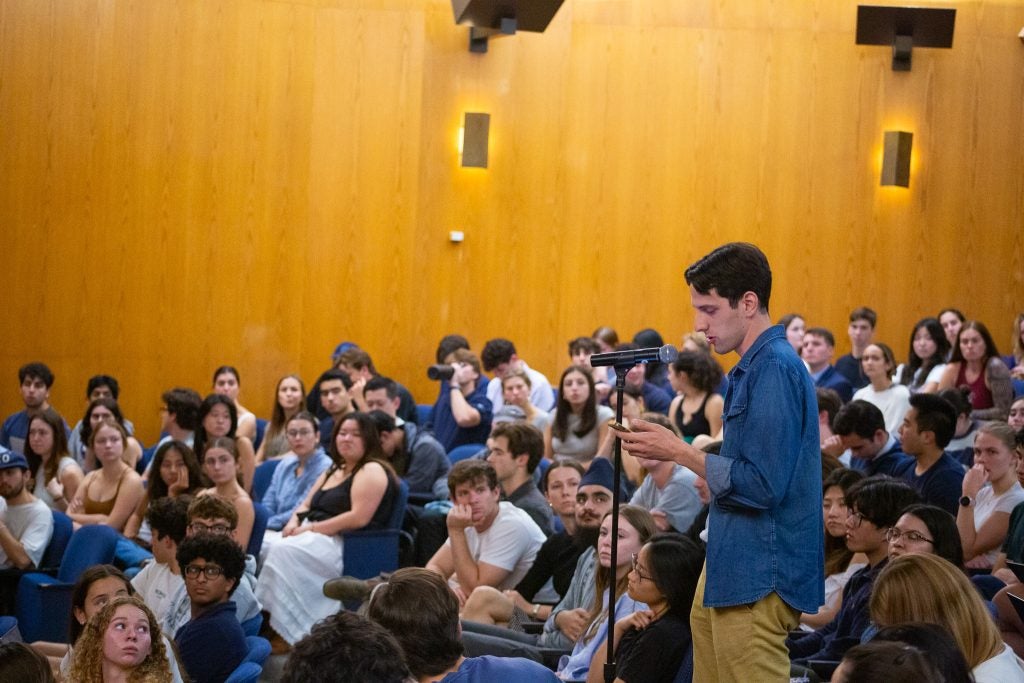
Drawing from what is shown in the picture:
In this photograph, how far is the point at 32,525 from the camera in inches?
207

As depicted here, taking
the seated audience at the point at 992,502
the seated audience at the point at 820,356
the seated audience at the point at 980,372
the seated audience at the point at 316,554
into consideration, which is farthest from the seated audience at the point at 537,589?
the seated audience at the point at 820,356

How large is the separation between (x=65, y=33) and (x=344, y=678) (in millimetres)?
7329

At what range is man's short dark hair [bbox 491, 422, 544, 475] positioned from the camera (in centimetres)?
514

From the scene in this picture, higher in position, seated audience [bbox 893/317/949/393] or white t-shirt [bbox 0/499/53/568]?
seated audience [bbox 893/317/949/393]

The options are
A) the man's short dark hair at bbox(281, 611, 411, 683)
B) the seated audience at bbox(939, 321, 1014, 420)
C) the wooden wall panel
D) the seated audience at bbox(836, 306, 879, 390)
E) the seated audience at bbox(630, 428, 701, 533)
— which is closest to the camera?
the man's short dark hair at bbox(281, 611, 411, 683)

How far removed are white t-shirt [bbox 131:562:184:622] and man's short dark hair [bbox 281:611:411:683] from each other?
3006mm

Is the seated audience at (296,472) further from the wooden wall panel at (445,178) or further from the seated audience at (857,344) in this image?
the seated audience at (857,344)

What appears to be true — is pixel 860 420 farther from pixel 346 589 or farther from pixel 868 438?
pixel 346 589

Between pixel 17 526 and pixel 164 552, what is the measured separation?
3.20 feet

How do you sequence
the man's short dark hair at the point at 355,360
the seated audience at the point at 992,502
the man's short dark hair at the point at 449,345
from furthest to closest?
the man's short dark hair at the point at 449,345 → the man's short dark hair at the point at 355,360 → the seated audience at the point at 992,502

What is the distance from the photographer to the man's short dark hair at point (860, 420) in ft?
16.1

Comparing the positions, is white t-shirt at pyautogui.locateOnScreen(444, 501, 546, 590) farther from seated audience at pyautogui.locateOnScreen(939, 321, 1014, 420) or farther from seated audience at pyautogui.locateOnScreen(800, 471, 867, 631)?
seated audience at pyautogui.locateOnScreen(939, 321, 1014, 420)

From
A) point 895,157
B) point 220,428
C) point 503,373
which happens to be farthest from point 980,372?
point 220,428

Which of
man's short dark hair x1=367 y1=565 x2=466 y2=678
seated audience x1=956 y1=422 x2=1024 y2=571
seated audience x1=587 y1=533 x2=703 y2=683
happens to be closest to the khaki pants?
man's short dark hair x1=367 y1=565 x2=466 y2=678
